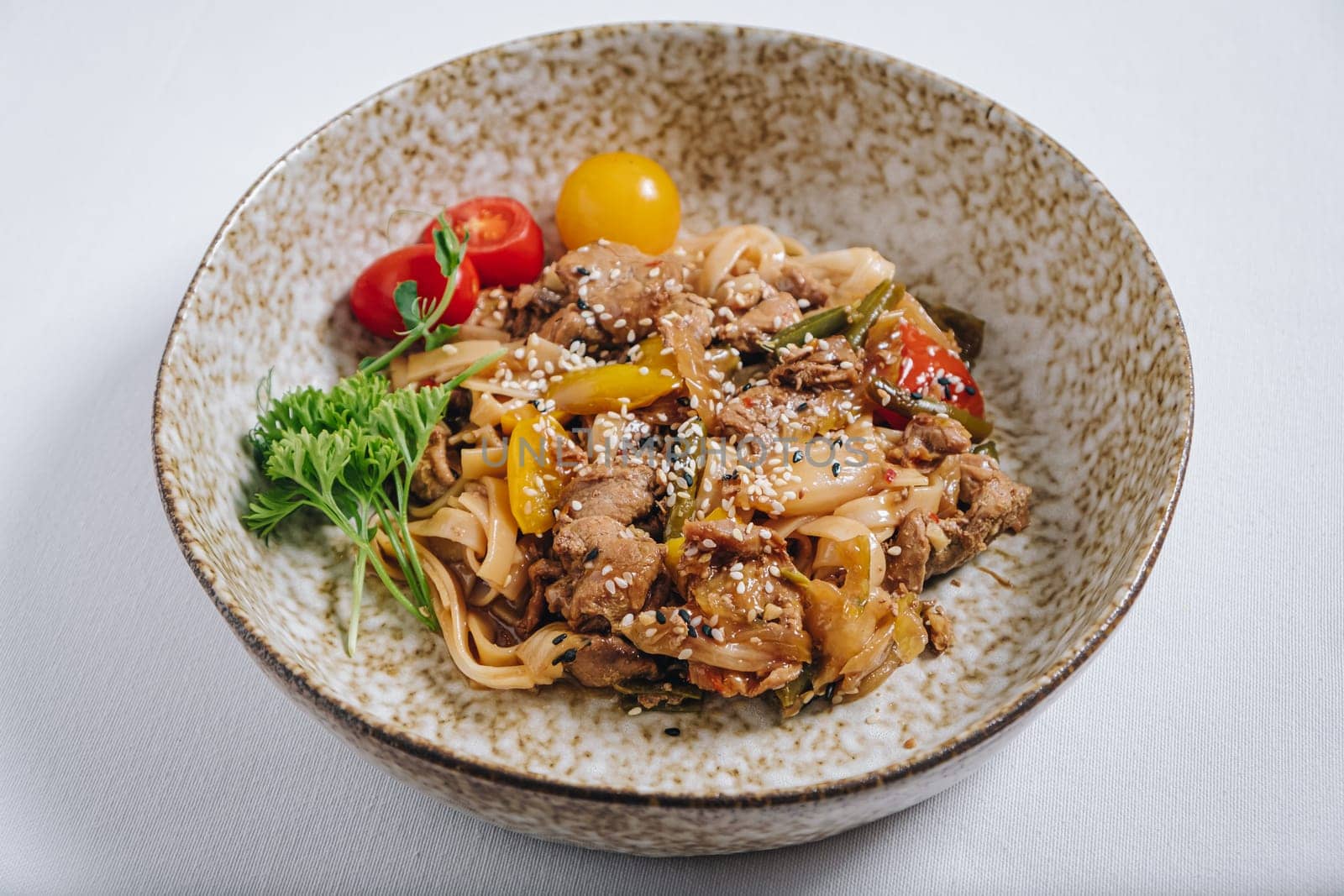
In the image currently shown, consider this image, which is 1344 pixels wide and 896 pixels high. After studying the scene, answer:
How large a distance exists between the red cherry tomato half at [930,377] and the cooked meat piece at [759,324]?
0.44m

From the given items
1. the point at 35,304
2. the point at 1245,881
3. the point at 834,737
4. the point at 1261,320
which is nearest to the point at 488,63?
the point at 35,304

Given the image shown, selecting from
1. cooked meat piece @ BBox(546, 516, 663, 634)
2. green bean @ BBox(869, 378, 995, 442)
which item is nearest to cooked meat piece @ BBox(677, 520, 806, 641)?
cooked meat piece @ BBox(546, 516, 663, 634)

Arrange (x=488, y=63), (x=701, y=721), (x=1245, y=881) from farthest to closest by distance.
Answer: (x=488, y=63), (x=701, y=721), (x=1245, y=881)

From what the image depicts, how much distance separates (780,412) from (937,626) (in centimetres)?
91

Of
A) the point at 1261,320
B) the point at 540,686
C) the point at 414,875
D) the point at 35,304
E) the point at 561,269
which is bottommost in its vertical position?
the point at 414,875

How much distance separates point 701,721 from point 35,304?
3788 millimetres

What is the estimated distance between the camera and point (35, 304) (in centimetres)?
498

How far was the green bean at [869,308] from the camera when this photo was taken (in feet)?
13.4

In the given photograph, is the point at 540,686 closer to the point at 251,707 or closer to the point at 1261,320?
the point at 251,707

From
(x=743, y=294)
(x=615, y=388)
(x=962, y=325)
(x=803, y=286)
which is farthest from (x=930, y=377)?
(x=615, y=388)

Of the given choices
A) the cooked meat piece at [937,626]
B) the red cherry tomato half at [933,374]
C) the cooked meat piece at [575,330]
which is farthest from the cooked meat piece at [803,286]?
the cooked meat piece at [937,626]

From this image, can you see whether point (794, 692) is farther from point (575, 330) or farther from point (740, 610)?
point (575, 330)

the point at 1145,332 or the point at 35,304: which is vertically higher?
the point at 1145,332

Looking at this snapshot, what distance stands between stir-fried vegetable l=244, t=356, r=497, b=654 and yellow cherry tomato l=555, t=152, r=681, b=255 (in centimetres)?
108
